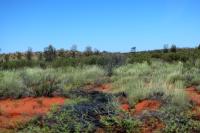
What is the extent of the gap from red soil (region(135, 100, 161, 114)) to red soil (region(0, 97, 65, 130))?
2233mm

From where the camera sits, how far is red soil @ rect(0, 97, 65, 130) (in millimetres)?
11934

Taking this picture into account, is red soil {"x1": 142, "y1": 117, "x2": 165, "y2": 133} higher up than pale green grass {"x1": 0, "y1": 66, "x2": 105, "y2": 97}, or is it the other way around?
pale green grass {"x1": 0, "y1": 66, "x2": 105, "y2": 97}

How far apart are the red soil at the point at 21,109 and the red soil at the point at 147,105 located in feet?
7.33

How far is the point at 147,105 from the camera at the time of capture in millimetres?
13195

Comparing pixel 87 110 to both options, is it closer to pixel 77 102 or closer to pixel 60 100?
pixel 77 102

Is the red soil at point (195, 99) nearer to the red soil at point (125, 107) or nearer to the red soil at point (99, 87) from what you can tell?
the red soil at point (125, 107)

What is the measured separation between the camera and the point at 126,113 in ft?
38.8

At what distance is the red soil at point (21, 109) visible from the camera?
1193 cm

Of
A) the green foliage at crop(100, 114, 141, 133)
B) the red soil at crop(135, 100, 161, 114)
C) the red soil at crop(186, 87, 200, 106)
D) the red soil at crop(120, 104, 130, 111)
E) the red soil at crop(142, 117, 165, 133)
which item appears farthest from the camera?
the red soil at crop(186, 87, 200, 106)

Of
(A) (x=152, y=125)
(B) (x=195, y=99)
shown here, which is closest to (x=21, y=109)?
(A) (x=152, y=125)

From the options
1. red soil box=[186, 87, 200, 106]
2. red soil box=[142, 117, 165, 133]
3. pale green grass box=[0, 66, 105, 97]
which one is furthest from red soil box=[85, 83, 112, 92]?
red soil box=[142, 117, 165, 133]

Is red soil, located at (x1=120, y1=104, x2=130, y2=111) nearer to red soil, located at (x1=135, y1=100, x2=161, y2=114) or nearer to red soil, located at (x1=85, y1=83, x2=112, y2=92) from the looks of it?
red soil, located at (x1=135, y1=100, x2=161, y2=114)

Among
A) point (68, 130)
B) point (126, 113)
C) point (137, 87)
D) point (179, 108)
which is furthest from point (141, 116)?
point (137, 87)

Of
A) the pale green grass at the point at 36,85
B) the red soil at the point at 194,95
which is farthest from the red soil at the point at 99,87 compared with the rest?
the red soil at the point at 194,95
